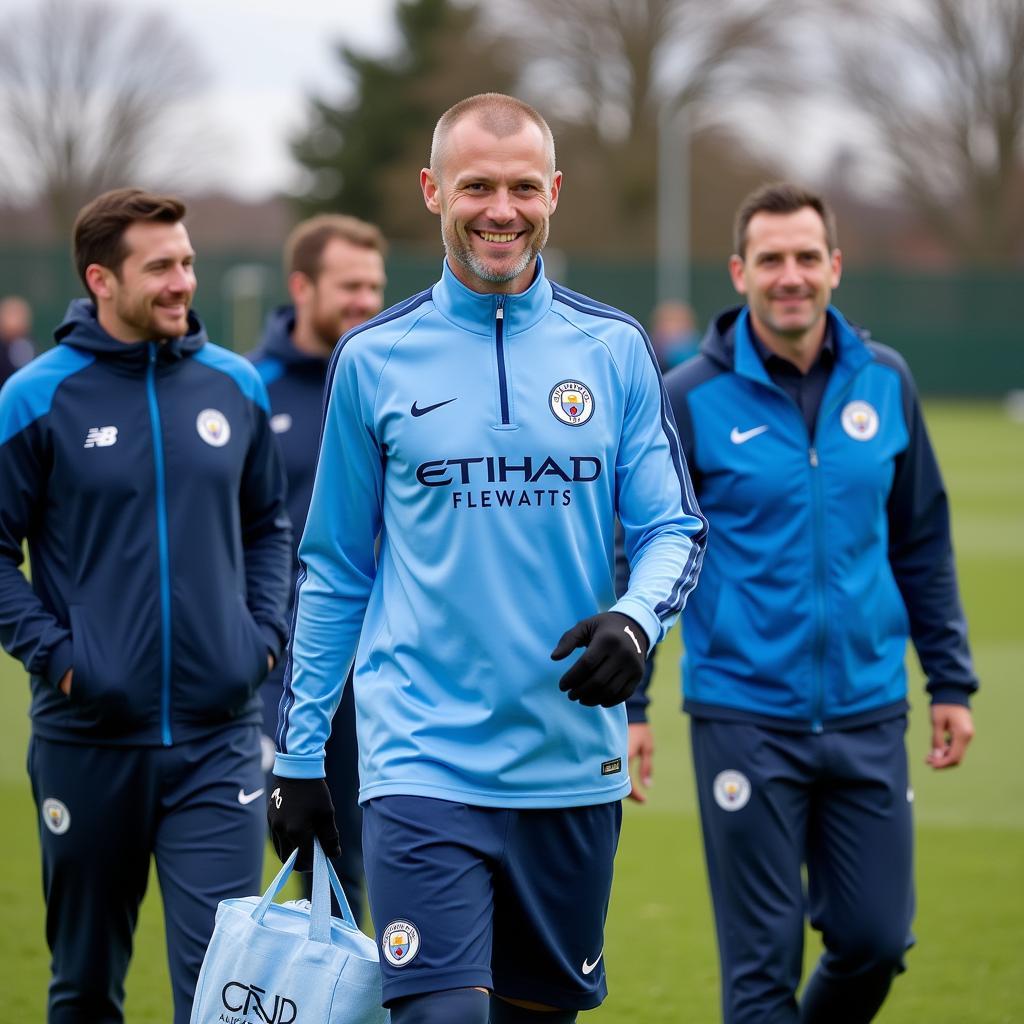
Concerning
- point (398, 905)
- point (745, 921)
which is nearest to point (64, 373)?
point (398, 905)

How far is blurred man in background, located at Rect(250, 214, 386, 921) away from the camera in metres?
5.82

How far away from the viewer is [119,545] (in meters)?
4.39

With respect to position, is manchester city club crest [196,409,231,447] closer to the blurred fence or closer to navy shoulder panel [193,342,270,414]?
navy shoulder panel [193,342,270,414]

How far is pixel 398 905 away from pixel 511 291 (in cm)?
128

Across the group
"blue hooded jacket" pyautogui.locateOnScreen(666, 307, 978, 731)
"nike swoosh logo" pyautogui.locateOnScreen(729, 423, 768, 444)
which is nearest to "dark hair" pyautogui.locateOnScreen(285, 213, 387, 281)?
"blue hooded jacket" pyautogui.locateOnScreen(666, 307, 978, 731)

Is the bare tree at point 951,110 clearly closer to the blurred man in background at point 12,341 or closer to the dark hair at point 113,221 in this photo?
the blurred man in background at point 12,341

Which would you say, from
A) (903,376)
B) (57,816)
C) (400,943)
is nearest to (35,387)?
(57,816)

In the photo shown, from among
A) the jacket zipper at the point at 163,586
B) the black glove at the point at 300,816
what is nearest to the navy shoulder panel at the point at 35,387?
the jacket zipper at the point at 163,586

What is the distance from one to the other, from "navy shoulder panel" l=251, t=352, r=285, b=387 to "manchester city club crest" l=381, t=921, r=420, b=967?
10.1 feet

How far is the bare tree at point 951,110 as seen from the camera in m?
48.1

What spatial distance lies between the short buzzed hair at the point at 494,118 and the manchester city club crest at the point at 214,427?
4.26 ft

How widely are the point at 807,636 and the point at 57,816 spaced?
6.71ft

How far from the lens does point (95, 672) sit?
4.32 metres

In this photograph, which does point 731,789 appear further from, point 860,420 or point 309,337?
point 309,337
